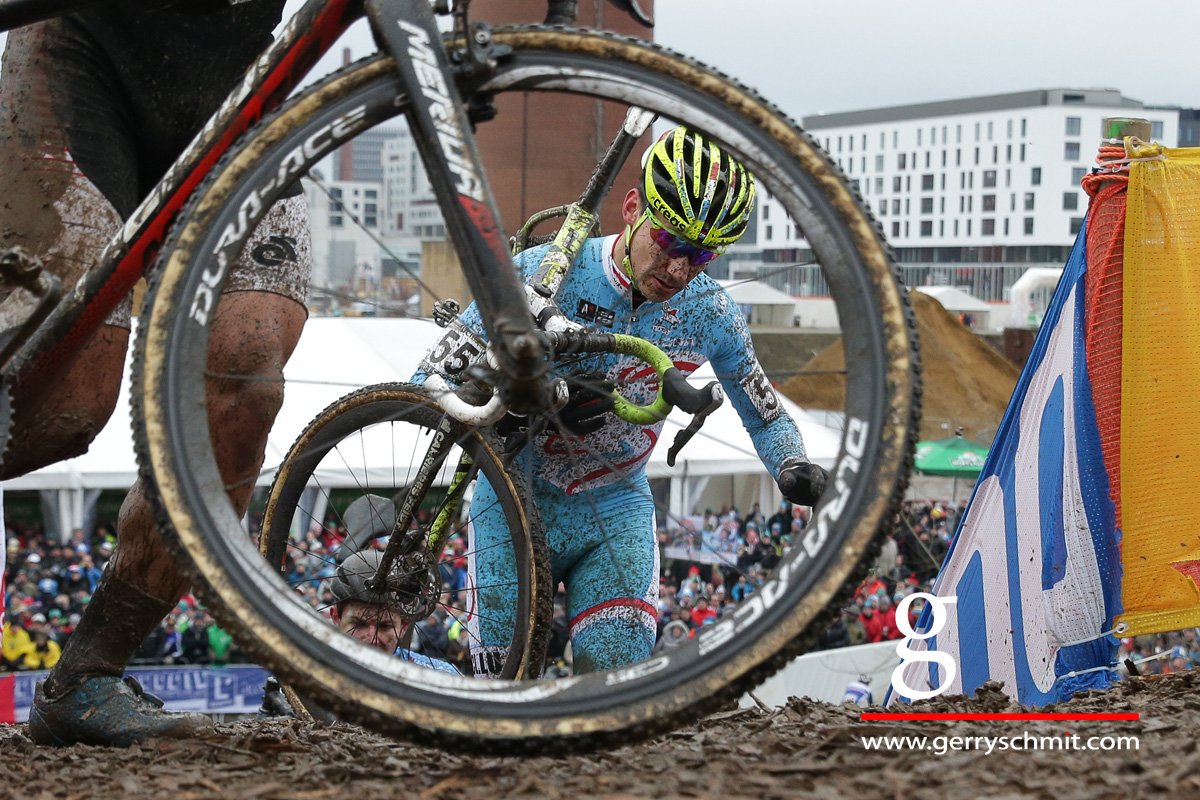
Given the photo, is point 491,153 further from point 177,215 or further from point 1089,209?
point 177,215

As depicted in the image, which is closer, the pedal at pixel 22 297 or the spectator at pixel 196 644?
the pedal at pixel 22 297

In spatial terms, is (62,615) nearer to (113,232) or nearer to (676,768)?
(113,232)

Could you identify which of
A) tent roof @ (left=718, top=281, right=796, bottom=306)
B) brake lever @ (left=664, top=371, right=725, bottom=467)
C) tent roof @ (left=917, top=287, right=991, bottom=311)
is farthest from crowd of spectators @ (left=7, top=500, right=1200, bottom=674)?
tent roof @ (left=917, top=287, right=991, bottom=311)

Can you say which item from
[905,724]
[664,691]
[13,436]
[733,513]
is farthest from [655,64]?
[733,513]

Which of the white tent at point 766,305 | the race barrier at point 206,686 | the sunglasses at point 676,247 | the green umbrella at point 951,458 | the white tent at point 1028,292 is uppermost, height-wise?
the white tent at point 766,305

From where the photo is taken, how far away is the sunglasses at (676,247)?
13.2 ft

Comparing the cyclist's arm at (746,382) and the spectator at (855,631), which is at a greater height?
the cyclist's arm at (746,382)

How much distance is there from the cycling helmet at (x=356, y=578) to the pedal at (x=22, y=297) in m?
1.73

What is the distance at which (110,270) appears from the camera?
2717 mm

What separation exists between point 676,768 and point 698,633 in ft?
1.07

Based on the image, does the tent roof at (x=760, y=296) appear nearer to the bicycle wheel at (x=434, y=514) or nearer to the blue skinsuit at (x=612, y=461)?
the blue skinsuit at (x=612, y=461)

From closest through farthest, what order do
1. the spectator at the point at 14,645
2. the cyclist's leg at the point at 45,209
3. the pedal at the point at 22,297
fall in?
1. the pedal at the point at 22,297
2. the cyclist's leg at the point at 45,209
3. the spectator at the point at 14,645

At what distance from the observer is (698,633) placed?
233 centimetres

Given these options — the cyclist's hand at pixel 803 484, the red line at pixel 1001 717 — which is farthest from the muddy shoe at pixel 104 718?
the cyclist's hand at pixel 803 484
